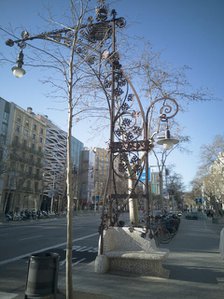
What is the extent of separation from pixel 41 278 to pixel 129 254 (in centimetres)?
246

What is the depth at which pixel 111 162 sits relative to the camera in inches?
274

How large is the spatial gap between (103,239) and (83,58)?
4.49 m

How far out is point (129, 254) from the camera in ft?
20.7

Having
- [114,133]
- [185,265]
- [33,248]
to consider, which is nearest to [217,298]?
[185,265]

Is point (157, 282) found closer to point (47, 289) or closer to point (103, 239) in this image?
point (103, 239)

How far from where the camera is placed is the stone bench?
20.8ft

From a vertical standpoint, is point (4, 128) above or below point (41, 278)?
above

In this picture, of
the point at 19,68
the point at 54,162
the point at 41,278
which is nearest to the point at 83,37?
the point at 19,68

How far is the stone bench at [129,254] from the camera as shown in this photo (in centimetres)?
634

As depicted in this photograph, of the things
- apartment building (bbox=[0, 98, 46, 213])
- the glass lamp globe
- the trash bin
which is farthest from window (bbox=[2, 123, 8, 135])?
the trash bin

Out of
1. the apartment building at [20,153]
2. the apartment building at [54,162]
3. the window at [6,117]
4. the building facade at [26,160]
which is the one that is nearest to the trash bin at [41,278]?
the building facade at [26,160]

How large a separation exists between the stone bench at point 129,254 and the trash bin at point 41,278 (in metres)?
2.06

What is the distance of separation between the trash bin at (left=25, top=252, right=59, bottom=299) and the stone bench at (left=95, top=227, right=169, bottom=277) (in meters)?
2.06

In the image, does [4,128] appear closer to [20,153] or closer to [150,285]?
[20,153]
